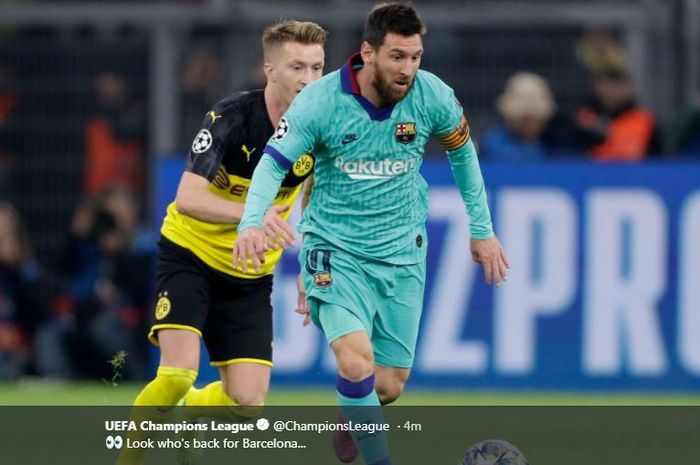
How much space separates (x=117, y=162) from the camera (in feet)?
49.6

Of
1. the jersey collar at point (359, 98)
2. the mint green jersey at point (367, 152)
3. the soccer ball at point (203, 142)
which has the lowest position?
the mint green jersey at point (367, 152)

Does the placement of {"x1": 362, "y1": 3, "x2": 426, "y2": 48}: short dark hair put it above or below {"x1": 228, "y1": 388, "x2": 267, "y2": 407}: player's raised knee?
above

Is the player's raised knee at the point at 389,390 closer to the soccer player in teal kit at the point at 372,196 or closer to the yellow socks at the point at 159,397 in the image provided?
the soccer player in teal kit at the point at 372,196

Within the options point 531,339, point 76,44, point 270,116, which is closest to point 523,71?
point 531,339

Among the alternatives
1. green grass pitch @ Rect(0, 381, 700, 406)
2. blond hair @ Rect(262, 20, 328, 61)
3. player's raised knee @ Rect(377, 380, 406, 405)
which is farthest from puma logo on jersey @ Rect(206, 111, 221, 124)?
green grass pitch @ Rect(0, 381, 700, 406)

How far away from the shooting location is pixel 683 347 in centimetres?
1337

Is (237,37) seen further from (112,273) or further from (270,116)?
(270,116)

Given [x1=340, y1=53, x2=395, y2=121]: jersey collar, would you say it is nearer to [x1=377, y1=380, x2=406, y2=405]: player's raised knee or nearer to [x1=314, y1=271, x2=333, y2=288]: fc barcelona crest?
[x1=314, y1=271, x2=333, y2=288]: fc barcelona crest

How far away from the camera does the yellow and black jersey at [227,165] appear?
884 centimetres

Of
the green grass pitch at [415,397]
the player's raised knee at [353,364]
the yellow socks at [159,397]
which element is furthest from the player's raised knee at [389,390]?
the green grass pitch at [415,397]

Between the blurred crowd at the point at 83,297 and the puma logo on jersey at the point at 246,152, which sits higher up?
the blurred crowd at the point at 83,297

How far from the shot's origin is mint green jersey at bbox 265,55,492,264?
8.26 metres

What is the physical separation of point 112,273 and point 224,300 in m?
5.39
